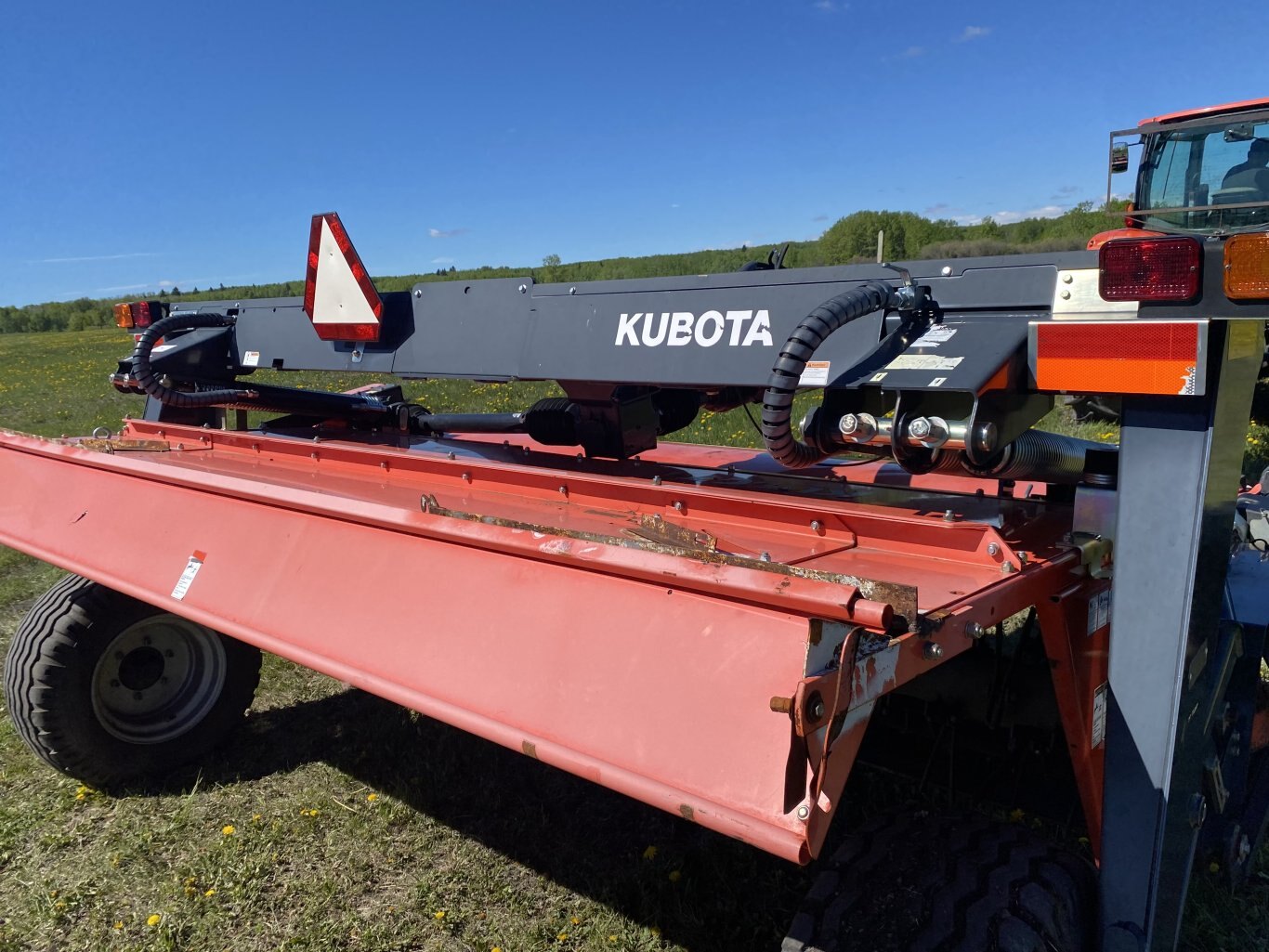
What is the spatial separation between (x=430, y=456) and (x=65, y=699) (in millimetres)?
1673

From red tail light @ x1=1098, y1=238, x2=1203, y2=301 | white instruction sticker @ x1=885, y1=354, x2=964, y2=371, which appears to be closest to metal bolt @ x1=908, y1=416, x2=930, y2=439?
white instruction sticker @ x1=885, y1=354, x2=964, y2=371

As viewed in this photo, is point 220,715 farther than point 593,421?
Yes

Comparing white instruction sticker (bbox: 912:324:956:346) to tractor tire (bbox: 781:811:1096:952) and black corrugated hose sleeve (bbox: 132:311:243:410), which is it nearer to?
tractor tire (bbox: 781:811:1096:952)

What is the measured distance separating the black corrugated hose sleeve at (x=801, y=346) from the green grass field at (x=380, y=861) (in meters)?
1.53

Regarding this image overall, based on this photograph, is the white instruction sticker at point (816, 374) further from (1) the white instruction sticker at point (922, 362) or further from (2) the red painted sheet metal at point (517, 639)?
(2) the red painted sheet metal at point (517, 639)

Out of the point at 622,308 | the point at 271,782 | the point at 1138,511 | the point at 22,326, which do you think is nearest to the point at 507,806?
the point at 271,782

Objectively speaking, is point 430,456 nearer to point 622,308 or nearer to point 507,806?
point 622,308

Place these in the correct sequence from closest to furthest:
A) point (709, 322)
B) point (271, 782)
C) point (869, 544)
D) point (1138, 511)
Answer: point (1138, 511), point (869, 544), point (709, 322), point (271, 782)

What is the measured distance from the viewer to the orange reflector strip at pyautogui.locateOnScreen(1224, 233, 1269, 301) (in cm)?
158

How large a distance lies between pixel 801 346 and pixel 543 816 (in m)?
2.10

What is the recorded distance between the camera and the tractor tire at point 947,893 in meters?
1.67

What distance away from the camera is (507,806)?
338 centimetres

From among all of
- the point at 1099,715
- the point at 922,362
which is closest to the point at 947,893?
the point at 1099,715

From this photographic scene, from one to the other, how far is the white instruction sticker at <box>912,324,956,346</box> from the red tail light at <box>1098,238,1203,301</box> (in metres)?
0.31
